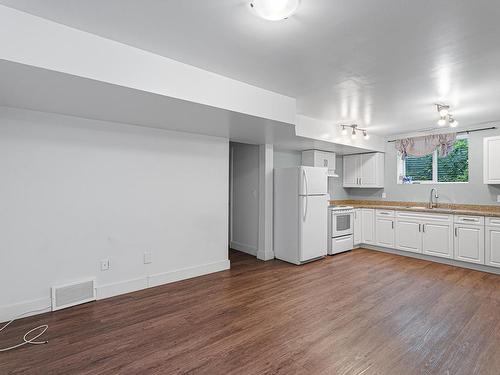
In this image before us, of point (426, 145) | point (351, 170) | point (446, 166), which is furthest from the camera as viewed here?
point (351, 170)

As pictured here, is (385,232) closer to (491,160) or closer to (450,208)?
(450,208)

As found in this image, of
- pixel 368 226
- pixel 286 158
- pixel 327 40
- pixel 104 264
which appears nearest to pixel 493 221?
pixel 368 226

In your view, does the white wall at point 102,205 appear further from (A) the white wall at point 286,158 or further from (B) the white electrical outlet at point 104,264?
(A) the white wall at point 286,158

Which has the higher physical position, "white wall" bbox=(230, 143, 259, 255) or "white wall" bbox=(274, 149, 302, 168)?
"white wall" bbox=(274, 149, 302, 168)

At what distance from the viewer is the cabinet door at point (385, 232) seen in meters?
5.32

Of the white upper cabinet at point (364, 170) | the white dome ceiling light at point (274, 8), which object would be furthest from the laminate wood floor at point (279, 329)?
the white upper cabinet at point (364, 170)

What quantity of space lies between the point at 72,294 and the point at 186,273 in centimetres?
137

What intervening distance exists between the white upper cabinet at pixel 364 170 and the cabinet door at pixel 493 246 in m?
2.14

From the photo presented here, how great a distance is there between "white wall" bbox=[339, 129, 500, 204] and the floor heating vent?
575 centimetres

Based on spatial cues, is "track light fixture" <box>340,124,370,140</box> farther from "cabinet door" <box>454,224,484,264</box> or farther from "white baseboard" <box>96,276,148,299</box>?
"white baseboard" <box>96,276,148,299</box>

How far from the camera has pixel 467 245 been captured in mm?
4363

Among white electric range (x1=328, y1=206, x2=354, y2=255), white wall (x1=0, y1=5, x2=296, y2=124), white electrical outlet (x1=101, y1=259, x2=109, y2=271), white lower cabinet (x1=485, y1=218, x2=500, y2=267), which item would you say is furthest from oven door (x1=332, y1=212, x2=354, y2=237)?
white electrical outlet (x1=101, y1=259, x2=109, y2=271)

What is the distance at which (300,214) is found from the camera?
4.55 meters

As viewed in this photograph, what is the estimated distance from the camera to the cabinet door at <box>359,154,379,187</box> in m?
5.97
